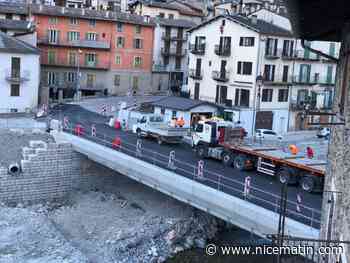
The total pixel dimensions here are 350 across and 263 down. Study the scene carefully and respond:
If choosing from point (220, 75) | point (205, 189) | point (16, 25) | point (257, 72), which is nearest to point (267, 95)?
point (257, 72)

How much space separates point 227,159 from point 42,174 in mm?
11847

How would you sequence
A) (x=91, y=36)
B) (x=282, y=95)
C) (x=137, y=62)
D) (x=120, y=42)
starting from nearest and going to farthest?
1. (x=282, y=95)
2. (x=91, y=36)
3. (x=120, y=42)
4. (x=137, y=62)

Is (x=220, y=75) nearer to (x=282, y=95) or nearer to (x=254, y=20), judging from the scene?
(x=254, y=20)

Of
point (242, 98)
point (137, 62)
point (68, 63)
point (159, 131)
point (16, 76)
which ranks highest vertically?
point (137, 62)

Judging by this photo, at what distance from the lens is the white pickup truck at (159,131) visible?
38.4 metres

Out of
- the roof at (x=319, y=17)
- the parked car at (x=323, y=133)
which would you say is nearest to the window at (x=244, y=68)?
the parked car at (x=323, y=133)

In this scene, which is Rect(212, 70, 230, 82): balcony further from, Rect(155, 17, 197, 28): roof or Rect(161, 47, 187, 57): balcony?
Rect(155, 17, 197, 28): roof

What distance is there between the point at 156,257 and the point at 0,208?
1089 cm

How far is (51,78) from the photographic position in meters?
61.6

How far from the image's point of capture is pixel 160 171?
2806 cm

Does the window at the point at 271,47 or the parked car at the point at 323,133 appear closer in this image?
the parked car at the point at 323,133

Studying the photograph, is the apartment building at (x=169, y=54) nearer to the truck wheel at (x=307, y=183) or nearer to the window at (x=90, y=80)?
the window at (x=90, y=80)

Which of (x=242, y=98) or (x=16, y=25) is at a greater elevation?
(x=16, y=25)

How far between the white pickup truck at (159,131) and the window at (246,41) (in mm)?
12739
